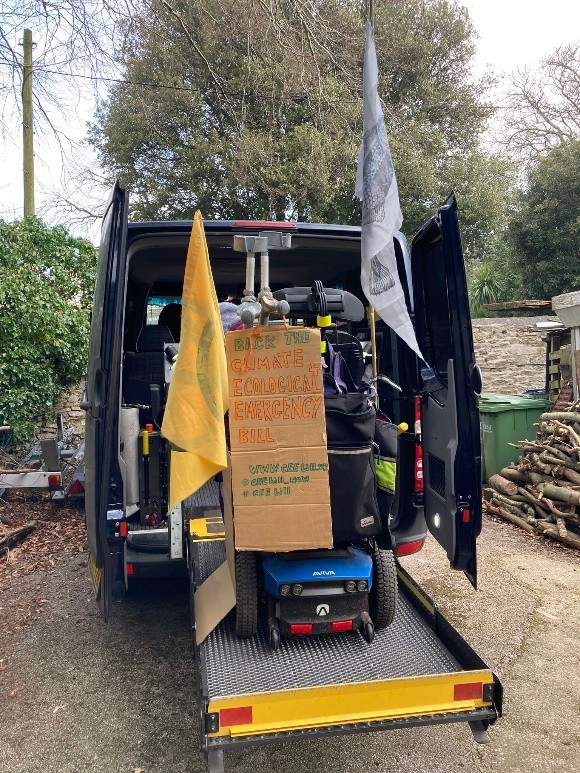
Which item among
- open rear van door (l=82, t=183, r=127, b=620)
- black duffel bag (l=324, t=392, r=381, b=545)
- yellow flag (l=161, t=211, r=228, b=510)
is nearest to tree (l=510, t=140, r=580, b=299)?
black duffel bag (l=324, t=392, r=381, b=545)

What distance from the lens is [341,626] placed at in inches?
110

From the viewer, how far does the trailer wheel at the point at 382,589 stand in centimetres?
296

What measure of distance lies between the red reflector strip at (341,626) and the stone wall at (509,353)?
34.7ft

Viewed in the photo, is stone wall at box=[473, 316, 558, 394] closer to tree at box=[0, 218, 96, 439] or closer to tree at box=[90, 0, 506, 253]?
tree at box=[90, 0, 506, 253]

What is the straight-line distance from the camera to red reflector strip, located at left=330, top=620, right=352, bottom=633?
2.78m

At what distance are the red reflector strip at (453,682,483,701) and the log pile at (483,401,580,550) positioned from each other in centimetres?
349

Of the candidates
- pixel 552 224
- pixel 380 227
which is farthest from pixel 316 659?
pixel 552 224

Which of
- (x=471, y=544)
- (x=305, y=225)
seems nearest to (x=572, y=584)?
(x=471, y=544)

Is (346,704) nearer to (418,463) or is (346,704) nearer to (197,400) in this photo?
(197,400)

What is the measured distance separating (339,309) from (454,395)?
2.31ft

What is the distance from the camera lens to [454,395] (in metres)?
3.01

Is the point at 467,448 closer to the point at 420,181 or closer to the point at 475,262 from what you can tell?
the point at 420,181

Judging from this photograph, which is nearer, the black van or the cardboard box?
the cardboard box

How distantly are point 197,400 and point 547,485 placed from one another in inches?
188
